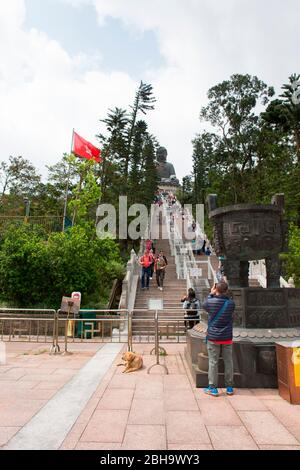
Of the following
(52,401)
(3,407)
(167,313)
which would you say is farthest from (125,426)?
(167,313)

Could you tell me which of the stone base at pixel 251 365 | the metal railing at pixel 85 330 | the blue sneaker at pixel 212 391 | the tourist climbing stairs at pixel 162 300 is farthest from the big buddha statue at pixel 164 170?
the blue sneaker at pixel 212 391

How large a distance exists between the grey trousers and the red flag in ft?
57.4

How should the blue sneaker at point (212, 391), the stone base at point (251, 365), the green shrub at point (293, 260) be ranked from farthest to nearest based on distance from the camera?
the green shrub at point (293, 260)
the stone base at point (251, 365)
the blue sneaker at point (212, 391)

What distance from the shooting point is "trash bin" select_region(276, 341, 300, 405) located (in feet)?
14.8

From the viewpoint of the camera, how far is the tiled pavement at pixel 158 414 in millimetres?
3422

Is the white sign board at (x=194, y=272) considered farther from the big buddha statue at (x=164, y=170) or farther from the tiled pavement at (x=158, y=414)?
the big buddha statue at (x=164, y=170)

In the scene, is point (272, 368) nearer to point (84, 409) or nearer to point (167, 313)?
point (84, 409)

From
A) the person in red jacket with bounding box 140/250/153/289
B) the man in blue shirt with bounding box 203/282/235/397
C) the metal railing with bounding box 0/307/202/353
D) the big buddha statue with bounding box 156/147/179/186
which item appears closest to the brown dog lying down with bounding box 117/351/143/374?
the man in blue shirt with bounding box 203/282/235/397

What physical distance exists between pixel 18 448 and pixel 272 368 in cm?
385

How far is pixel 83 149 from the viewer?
2072 cm

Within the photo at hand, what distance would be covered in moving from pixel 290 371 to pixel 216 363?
1035 mm

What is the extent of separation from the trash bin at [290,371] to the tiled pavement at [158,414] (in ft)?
0.49

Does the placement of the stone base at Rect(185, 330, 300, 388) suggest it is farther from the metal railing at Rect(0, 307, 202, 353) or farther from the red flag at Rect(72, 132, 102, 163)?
the red flag at Rect(72, 132, 102, 163)

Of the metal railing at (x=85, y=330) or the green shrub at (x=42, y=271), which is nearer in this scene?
the metal railing at (x=85, y=330)
